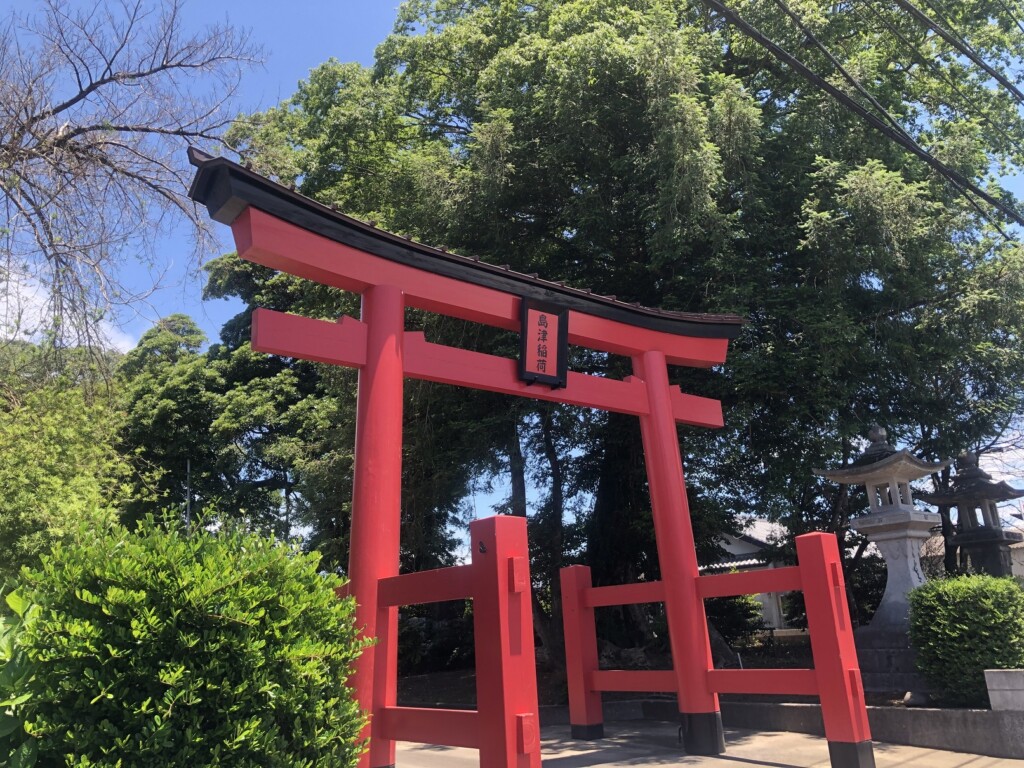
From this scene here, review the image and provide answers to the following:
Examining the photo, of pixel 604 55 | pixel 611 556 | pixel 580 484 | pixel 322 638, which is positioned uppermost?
pixel 604 55

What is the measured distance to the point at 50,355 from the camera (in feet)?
19.2

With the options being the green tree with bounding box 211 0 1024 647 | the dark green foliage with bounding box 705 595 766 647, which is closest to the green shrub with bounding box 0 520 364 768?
the green tree with bounding box 211 0 1024 647

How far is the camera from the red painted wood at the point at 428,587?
175 inches

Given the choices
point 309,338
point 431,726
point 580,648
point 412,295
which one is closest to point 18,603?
point 431,726

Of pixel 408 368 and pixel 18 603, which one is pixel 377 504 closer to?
pixel 408 368

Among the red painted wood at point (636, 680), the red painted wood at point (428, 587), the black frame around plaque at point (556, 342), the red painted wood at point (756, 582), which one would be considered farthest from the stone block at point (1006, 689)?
the red painted wood at point (428, 587)

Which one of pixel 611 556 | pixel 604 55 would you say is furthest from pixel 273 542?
pixel 611 556

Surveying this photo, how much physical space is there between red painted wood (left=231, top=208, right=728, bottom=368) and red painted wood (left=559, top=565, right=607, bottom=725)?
2.81 metres

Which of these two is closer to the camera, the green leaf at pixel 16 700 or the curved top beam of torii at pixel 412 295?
the green leaf at pixel 16 700

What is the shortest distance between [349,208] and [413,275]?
32.5 feet

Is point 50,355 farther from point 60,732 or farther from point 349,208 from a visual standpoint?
point 349,208

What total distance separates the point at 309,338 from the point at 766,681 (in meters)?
5.26

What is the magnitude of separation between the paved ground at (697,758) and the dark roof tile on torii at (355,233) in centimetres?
463

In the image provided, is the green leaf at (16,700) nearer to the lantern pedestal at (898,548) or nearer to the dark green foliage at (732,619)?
the lantern pedestal at (898,548)
